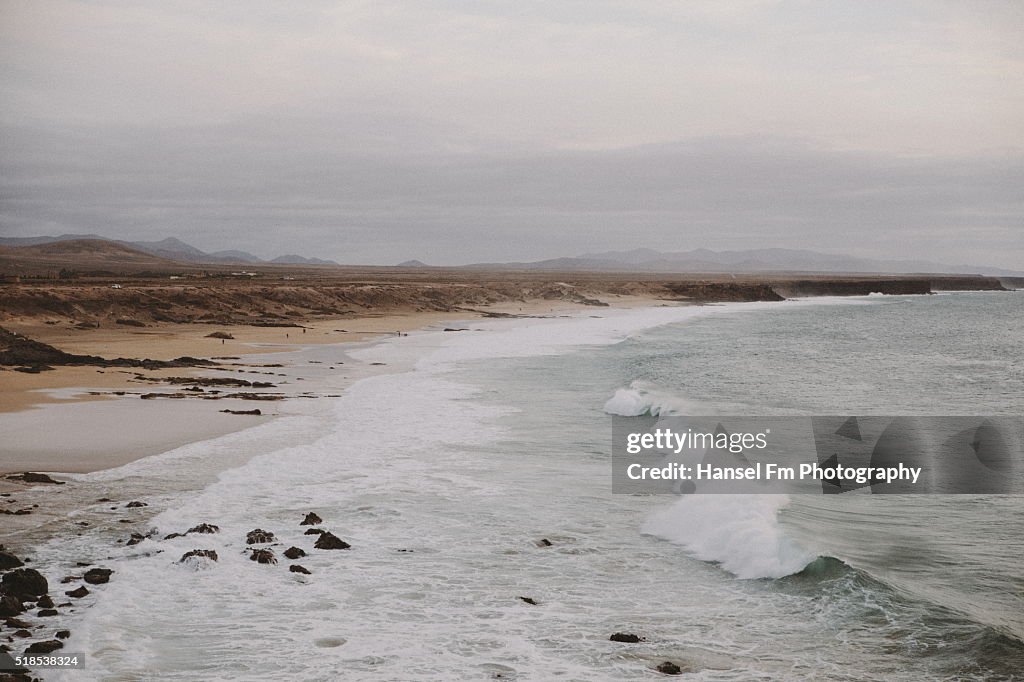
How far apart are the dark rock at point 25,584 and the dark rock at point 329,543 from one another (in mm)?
3006

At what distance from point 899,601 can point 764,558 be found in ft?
5.36

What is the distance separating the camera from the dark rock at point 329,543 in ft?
33.4

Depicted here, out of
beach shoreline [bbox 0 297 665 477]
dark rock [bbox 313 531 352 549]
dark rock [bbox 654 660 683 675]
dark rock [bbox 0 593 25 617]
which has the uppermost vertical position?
beach shoreline [bbox 0 297 665 477]

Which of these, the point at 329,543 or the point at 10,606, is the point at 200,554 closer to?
the point at 329,543

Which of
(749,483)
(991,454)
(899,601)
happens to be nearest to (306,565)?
(899,601)

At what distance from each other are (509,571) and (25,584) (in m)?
5.05

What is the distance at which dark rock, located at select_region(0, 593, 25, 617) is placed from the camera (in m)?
7.67

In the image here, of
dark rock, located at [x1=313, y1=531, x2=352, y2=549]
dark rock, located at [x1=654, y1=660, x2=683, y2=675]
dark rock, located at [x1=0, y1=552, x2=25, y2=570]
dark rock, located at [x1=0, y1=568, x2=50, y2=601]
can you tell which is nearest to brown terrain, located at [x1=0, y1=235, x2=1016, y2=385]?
dark rock, located at [x1=0, y1=552, x2=25, y2=570]

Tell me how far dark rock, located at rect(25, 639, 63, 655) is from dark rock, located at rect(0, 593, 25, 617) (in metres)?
0.77

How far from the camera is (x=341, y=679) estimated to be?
696cm

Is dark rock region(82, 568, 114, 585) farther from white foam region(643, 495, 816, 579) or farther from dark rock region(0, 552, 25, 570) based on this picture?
white foam region(643, 495, 816, 579)

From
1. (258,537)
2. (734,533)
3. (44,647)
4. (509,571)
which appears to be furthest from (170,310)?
(44,647)

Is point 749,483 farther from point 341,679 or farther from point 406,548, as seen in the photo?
point 341,679

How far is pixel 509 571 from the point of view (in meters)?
9.69
